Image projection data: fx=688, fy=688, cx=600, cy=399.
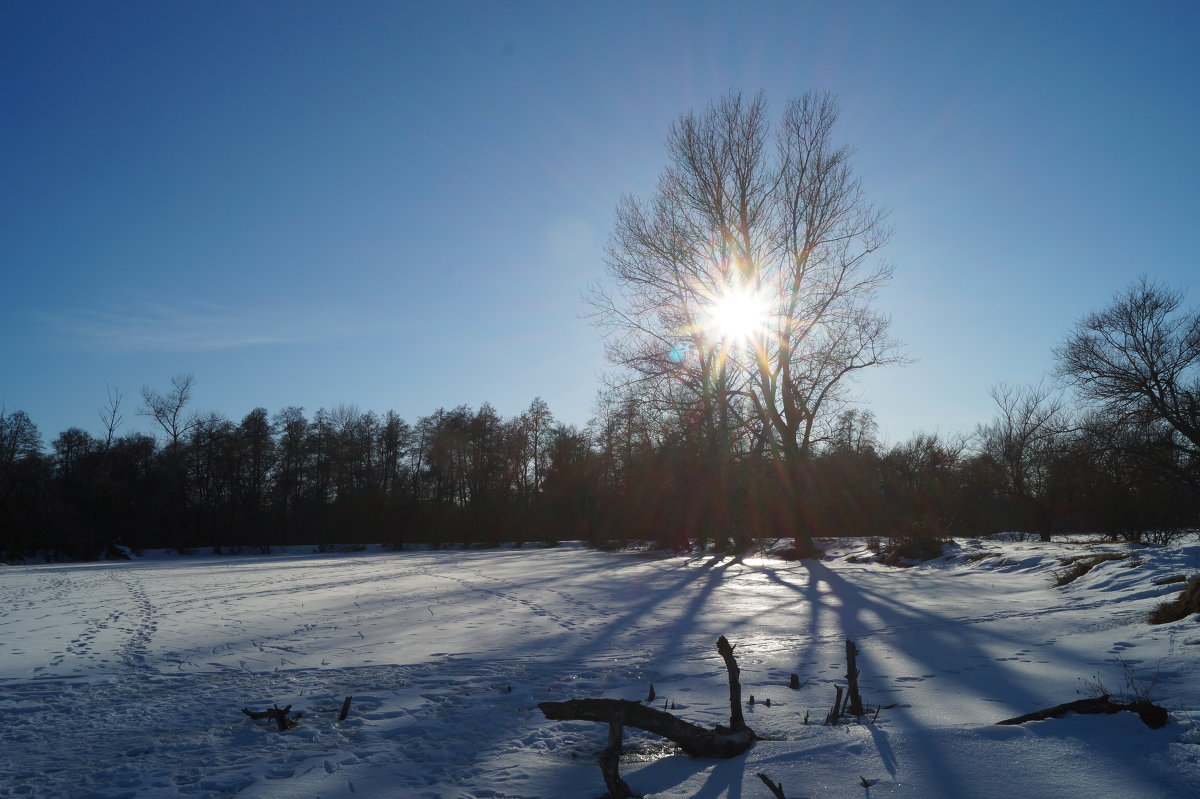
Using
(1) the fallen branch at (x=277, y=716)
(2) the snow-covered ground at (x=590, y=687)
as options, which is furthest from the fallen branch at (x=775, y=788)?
(1) the fallen branch at (x=277, y=716)

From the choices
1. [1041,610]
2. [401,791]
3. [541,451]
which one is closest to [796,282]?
[1041,610]

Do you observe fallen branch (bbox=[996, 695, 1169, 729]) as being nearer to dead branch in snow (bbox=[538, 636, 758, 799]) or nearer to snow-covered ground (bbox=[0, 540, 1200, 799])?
snow-covered ground (bbox=[0, 540, 1200, 799])

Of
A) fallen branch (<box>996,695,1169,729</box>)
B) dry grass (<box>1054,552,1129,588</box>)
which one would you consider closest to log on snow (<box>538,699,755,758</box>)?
fallen branch (<box>996,695,1169,729</box>)

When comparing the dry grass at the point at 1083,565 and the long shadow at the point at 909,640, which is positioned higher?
the dry grass at the point at 1083,565

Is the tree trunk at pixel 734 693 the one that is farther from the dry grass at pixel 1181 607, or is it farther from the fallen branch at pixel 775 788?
the dry grass at pixel 1181 607

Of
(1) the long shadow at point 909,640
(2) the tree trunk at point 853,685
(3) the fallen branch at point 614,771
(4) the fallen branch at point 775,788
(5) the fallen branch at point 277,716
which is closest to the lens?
(4) the fallen branch at point 775,788

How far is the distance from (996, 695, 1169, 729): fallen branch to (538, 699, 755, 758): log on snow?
6.49 feet

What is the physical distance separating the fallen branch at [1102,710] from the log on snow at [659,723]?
6.49 feet

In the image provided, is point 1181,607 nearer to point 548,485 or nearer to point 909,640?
point 909,640

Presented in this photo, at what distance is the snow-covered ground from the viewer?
4469 millimetres

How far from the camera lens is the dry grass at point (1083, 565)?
11617 millimetres

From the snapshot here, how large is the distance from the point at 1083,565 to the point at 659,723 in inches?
421

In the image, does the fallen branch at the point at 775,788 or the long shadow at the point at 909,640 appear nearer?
the fallen branch at the point at 775,788

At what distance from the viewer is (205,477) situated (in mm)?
52125
